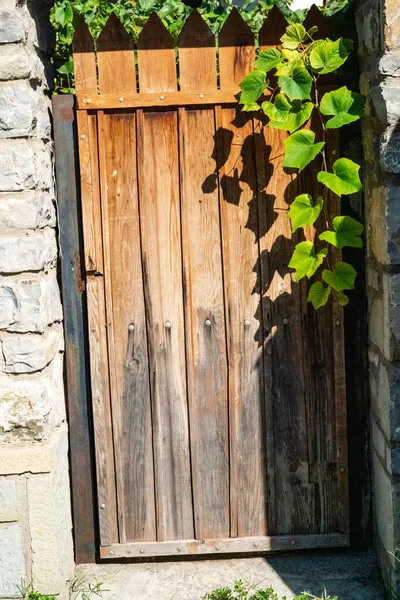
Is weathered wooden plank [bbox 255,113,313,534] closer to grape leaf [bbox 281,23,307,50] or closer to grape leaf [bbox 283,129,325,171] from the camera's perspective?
grape leaf [bbox 283,129,325,171]

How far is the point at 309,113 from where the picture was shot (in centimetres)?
301

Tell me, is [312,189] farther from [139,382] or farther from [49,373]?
[49,373]

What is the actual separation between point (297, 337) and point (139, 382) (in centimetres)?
69

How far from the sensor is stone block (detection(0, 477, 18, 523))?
117 inches

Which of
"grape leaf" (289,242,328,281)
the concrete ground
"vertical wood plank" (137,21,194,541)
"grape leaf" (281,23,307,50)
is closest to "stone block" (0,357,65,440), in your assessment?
"vertical wood plank" (137,21,194,541)

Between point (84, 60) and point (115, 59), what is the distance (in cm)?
12

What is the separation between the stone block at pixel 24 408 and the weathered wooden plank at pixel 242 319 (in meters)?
0.79

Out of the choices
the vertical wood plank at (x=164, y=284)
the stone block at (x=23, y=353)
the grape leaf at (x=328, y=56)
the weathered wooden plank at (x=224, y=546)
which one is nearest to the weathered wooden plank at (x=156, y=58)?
the vertical wood plank at (x=164, y=284)

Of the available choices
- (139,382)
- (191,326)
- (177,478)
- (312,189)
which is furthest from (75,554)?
(312,189)

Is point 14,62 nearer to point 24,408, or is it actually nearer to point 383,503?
point 24,408

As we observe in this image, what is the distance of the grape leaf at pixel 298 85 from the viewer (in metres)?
2.99

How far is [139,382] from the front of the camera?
3.34 meters

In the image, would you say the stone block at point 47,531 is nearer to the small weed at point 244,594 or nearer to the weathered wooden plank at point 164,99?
the small weed at point 244,594

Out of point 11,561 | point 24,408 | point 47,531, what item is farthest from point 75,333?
point 11,561
